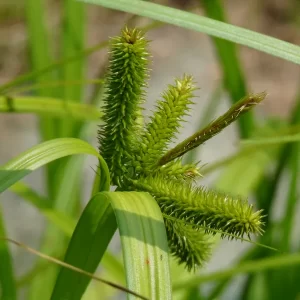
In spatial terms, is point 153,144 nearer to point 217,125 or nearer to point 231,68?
point 217,125

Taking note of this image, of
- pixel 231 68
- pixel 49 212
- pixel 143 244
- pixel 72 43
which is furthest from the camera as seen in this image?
pixel 72 43

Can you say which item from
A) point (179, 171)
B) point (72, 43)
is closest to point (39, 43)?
point (72, 43)

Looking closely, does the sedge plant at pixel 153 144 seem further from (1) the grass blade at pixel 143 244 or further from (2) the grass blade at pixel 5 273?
(2) the grass blade at pixel 5 273

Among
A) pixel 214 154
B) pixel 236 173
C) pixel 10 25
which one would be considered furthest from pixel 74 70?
pixel 10 25

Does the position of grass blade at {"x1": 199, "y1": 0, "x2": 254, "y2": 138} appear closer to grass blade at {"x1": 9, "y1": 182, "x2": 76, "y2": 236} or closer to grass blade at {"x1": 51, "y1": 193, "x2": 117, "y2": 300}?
grass blade at {"x1": 9, "y1": 182, "x2": 76, "y2": 236}

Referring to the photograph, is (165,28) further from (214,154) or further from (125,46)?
(125,46)
